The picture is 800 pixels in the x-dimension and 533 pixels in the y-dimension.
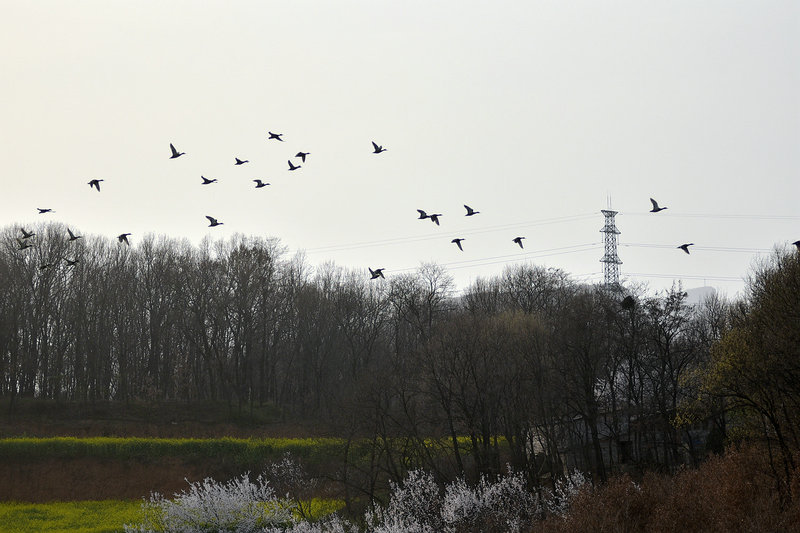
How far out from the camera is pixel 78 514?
44.5m

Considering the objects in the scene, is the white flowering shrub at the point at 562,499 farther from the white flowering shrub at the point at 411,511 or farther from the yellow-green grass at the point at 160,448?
the yellow-green grass at the point at 160,448

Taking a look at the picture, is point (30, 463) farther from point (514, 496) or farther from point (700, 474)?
point (700, 474)

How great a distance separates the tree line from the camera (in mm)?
42844

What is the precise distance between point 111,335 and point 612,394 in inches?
1768

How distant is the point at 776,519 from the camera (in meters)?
21.8

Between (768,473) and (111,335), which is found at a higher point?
(111,335)

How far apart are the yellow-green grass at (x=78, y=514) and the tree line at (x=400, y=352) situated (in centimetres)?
373

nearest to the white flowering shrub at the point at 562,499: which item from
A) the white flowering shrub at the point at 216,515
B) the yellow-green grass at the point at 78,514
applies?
the white flowering shrub at the point at 216,515

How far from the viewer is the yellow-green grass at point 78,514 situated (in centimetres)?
4084

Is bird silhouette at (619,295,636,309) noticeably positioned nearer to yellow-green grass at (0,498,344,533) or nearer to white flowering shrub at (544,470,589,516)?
white flowering shrub at (544,470,589,516)

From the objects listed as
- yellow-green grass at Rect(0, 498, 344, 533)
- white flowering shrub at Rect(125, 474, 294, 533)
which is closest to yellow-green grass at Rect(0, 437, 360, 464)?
yellow-green grass at Rect(0, 498, 344, 533)

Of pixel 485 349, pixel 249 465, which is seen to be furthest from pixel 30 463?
pixel 485 349

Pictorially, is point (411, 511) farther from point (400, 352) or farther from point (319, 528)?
point (400, 352)

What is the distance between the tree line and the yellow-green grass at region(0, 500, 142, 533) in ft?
42.9
